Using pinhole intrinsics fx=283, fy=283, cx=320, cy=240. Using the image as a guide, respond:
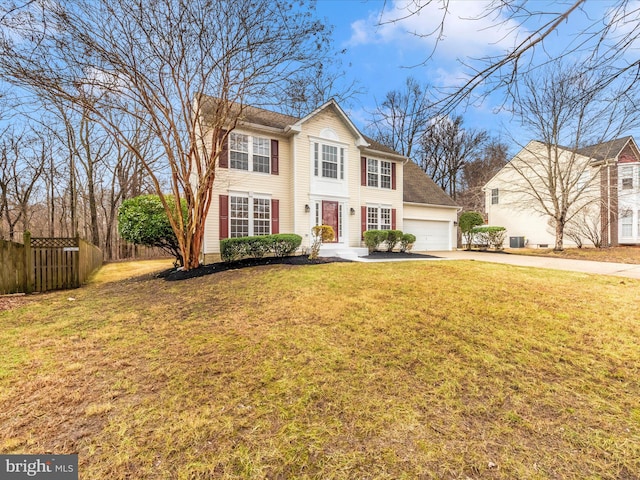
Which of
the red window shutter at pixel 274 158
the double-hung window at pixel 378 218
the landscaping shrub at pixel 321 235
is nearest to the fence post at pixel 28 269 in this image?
the landscaping shrub at pixel 321 235

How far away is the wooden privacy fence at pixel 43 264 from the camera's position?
6883 mm

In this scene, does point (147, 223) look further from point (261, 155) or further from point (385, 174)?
point (385, 174)

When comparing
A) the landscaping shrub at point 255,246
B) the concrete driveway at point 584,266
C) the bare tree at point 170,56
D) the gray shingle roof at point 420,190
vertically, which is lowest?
the concrete driveway at point 584,266

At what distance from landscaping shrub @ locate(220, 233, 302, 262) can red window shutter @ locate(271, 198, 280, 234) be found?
5.55 ft

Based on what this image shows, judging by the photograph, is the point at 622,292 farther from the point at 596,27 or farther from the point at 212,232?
the point at 212,232

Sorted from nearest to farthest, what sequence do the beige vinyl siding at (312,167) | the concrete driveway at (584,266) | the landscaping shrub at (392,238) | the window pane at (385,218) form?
the concrete driveway at (584,266)
the beige vinyl siding at (312,167)
the landscaping shrub at (392,238)
the window pane at (385,218)

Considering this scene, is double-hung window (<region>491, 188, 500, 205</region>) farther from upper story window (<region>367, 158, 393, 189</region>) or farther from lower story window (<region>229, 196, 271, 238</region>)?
lower story window (<region>229, 196, 271, 238</region>)

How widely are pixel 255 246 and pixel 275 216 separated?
231cm

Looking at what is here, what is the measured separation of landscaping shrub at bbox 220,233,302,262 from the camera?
10.1m

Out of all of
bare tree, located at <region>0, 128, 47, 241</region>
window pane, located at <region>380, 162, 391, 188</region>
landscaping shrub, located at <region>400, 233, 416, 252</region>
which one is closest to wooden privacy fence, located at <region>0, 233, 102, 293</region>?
landscaping shrub, located at <region>400, 233, 416, 252</region>

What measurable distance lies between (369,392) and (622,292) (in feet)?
19.4

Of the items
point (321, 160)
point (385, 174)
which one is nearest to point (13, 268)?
point (321, 160)

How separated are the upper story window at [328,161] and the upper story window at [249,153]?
2.11 metres

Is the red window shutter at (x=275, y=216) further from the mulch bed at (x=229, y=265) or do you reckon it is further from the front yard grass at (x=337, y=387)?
the front yard grass at (x=337, y=387)
